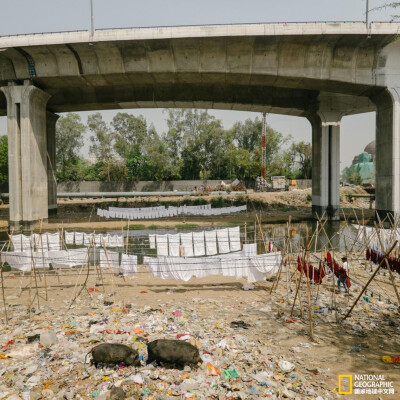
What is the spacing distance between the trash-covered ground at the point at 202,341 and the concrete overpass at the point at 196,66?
1038 centimetres

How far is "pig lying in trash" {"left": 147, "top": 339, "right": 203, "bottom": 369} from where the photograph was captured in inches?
224

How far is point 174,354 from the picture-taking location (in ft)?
18.7

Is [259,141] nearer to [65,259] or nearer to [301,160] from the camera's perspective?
[301,160]

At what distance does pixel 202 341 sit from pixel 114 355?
193 cm

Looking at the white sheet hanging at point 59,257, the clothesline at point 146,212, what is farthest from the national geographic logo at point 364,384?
the clothesline at point 146,212

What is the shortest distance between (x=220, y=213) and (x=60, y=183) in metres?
32.7

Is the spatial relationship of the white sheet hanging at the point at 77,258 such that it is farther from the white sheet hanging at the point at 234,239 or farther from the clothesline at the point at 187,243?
the white sheet hanging at the point at 234,239

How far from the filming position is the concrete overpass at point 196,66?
59.6ft

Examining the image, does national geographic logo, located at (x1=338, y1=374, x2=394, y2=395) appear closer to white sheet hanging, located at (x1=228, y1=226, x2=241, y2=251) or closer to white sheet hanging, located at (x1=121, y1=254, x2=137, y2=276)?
white sheet hanging, located at (x1=121, y1=254, x2=137, y2=276)

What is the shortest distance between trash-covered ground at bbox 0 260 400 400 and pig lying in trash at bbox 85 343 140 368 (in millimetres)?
127

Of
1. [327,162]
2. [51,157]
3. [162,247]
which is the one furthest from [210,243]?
[51,157]

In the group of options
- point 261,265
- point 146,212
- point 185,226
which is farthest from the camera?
point 146,212

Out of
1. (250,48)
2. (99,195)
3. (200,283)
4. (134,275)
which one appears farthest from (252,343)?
(99,195)

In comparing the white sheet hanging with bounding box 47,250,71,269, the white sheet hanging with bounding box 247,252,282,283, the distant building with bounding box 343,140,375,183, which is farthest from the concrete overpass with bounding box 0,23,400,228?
the distant building with bounding box 343,140,375,183
